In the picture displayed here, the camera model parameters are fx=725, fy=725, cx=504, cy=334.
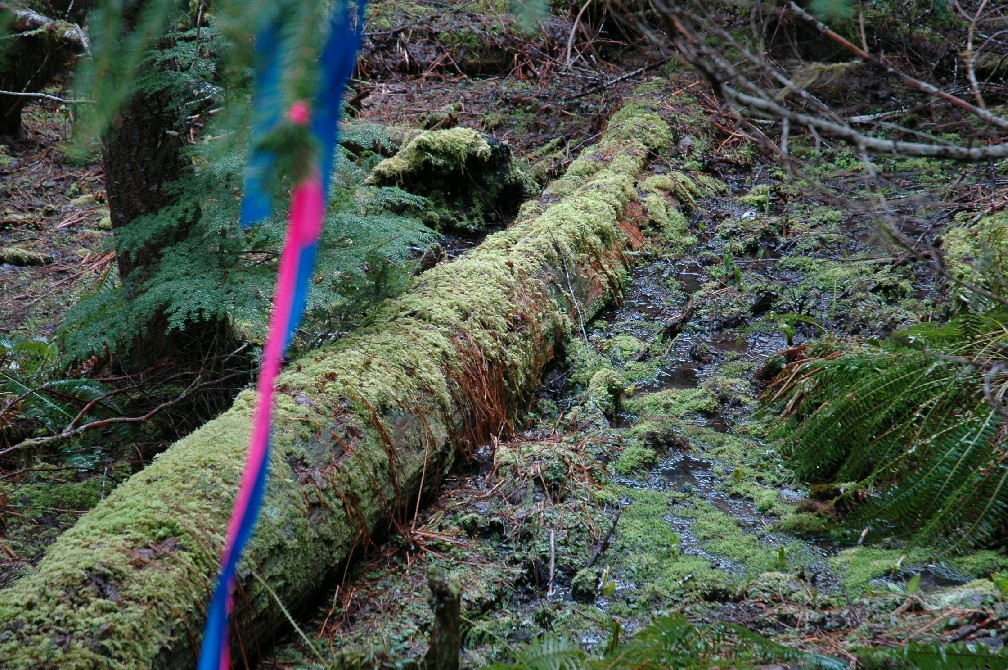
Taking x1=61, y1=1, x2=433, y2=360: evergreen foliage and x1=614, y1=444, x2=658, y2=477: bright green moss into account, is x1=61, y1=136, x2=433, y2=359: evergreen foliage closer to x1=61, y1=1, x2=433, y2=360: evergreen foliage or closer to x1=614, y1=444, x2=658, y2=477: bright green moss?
x1=61, y1=1, x2=433, y2=360: evergreen foliage

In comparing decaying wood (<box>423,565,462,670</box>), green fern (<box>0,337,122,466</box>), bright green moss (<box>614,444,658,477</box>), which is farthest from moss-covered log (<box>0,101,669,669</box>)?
green fern (<box>0,337,122,466</box>)

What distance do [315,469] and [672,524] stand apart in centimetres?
154

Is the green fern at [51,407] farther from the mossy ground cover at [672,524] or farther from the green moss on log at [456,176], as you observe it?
the green moss on log at [456,176]

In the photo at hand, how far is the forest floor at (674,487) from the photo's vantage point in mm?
2465

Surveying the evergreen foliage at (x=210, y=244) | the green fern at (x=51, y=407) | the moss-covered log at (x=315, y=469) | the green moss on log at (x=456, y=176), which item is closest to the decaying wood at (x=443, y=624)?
the moss-covered log at (x=315, y=469)

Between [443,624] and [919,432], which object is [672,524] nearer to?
[919,432]

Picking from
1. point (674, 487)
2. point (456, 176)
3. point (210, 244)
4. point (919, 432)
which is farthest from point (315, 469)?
point (456, 176)

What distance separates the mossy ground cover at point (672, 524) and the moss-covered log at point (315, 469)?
235 millimetres

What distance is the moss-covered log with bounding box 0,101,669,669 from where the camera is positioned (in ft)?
6.84

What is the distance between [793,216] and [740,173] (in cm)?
133

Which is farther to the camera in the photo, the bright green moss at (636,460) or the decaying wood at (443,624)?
the bright green moss at (636,460)

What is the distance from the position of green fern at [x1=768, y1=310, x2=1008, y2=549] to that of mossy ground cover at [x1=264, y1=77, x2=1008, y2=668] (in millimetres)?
130

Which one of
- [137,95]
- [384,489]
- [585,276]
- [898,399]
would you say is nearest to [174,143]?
[137,95]

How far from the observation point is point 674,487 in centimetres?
344
